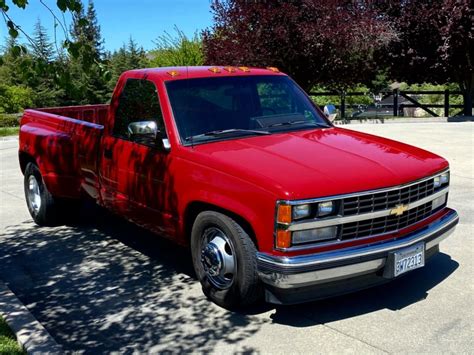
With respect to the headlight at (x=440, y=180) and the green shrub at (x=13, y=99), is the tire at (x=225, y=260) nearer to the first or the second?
the headlight at (x=440, y=180)

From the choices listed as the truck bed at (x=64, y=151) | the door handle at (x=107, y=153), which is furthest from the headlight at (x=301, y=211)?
the truck bed at (x=64, y=151)

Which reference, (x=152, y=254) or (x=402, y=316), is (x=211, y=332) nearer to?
(x=402, y=316)

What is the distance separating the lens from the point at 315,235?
3.84 m

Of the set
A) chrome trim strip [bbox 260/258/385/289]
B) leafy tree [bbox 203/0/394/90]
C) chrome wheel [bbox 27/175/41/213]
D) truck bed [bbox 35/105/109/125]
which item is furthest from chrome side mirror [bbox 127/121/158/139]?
leafy tree [bbox 203/0/394/90]

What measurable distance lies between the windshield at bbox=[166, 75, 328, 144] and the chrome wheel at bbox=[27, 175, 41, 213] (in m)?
3.01

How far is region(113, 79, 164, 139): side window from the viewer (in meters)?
5.16

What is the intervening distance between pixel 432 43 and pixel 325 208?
17700 millimetres

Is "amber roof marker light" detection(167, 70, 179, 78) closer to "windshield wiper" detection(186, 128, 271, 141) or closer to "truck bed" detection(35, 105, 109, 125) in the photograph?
"windshield wiper" detection(186, 128, 271, 141)

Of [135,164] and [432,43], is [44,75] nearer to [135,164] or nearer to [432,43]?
[135,164]

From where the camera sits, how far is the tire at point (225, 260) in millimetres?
4037

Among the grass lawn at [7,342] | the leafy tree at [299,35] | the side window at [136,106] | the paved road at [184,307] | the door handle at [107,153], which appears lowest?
the paved road at [184,307]

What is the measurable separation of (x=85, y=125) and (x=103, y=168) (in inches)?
28.0

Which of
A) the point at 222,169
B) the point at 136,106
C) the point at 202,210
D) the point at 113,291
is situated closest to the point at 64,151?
the point at 136,106

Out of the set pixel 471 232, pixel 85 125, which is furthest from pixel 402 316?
pixel 85 125
